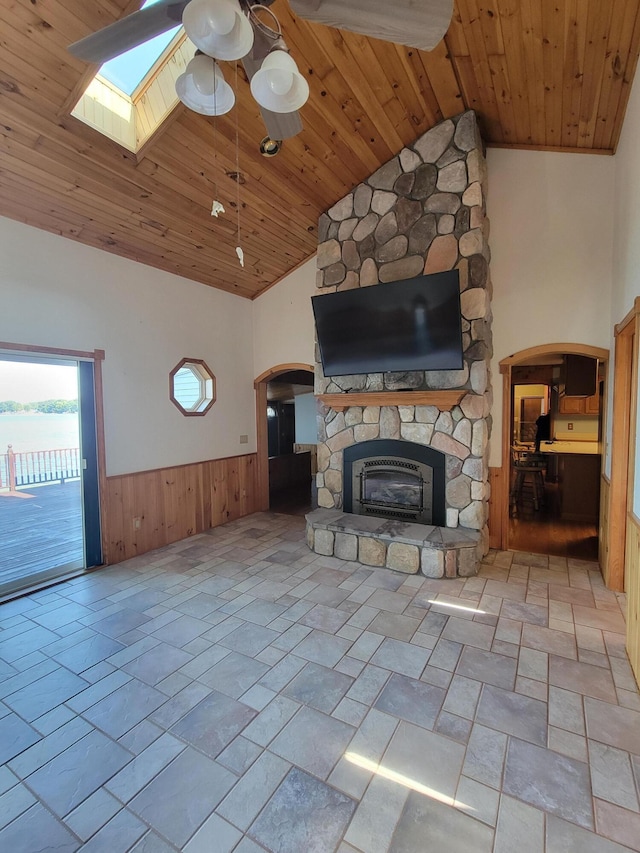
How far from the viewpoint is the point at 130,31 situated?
1531 mm

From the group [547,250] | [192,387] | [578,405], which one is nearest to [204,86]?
[547,250]

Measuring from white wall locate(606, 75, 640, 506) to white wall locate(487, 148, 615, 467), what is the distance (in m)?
0.18

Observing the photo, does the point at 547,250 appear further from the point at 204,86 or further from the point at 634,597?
the point at 204,86

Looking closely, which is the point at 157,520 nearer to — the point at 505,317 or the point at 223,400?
the point at 223,400

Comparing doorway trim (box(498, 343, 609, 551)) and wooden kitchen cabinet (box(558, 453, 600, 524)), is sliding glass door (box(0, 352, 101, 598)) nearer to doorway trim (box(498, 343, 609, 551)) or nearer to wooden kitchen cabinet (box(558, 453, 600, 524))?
doorway trim (box(498, 343, 609, 551))

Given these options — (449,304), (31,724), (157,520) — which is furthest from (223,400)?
(31,724)

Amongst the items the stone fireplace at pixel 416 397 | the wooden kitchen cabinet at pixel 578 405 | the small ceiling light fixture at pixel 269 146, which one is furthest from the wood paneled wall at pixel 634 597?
the wooden kitchen cabinet at pixel 578 405

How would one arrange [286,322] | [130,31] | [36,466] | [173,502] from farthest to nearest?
[286,322]
[173,502]
[36,466]
[130,31]

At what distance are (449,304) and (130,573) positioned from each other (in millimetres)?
3889

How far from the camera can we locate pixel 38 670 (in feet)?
7.87

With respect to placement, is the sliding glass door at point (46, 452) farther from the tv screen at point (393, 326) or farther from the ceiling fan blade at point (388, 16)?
the ceiling fan blade at point (388, 16)

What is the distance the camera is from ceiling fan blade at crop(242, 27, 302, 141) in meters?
1.78

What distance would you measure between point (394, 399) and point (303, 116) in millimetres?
2523

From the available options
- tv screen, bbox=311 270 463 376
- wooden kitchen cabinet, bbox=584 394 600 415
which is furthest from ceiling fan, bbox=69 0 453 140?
wooden kitchen cabinet, bbox=584 394 600 415
